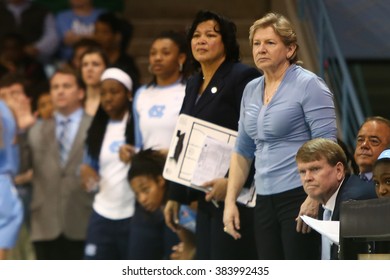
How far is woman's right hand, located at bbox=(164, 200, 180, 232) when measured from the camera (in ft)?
13.4

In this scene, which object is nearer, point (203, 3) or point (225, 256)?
point (225, 256)

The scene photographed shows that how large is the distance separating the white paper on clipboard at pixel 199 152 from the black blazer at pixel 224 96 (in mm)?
25

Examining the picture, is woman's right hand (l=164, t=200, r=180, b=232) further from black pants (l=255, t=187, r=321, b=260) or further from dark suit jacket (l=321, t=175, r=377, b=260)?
dark suit jacket (l=321, t=175, r=377, b=260)

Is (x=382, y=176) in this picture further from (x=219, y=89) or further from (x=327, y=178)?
(x=219, y=89)

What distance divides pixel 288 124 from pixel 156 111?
94 cm

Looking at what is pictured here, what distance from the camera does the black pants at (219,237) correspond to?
3.77 metres

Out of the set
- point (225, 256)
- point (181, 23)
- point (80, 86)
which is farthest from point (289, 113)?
point (181, 23)

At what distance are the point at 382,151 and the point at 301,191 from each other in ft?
0.79

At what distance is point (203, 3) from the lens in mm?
5652

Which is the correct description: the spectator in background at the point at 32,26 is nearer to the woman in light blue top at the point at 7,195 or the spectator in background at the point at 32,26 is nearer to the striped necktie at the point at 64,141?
the striped necktie at the point at 64,141

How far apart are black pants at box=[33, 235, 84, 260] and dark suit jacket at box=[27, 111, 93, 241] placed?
19 mm

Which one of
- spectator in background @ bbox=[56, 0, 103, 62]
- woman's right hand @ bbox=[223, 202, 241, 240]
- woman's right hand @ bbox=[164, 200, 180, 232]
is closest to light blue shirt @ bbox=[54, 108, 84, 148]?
spectator in background @ bbox=[56, 0, 103, 62]

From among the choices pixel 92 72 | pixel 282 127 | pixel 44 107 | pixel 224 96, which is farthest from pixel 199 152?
pixel 44 107
